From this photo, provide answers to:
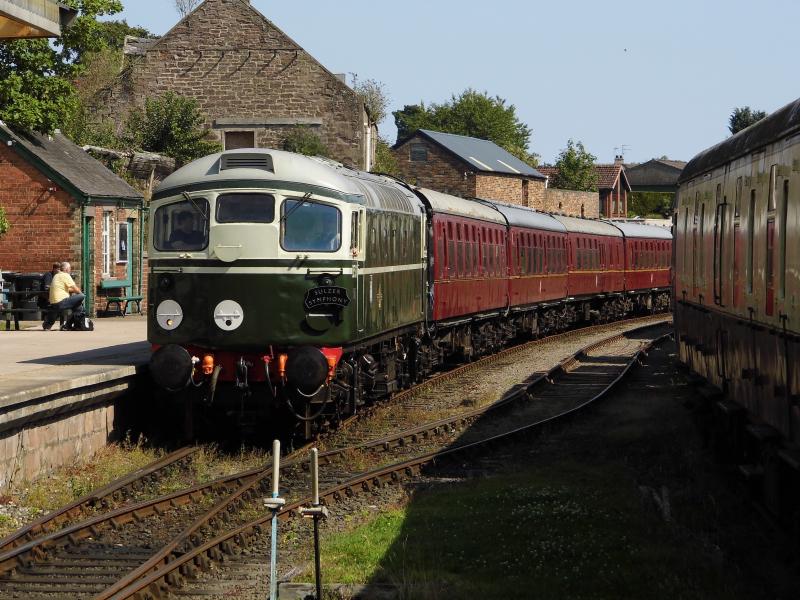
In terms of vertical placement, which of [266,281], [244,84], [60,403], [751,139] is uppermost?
[244,84]

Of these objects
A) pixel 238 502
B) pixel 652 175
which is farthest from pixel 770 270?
pixel 652 175

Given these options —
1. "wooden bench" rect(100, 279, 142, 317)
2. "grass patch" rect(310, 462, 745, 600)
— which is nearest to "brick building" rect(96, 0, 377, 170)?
"wooden bench" rect(100, 279, 142, 317)

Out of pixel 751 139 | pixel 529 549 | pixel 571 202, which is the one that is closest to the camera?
pixel 529 549

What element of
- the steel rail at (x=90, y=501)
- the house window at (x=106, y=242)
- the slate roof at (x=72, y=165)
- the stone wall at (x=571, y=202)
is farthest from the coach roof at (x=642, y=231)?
the steel rail at (x=90, y=501)

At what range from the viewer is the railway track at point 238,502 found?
9.71 metres

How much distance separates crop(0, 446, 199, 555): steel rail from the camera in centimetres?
1068

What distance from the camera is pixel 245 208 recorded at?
Result: 15078mm

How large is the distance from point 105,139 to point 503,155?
137 ft

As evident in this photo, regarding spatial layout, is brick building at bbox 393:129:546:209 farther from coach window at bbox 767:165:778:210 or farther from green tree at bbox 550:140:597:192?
coach window at bbox 767:165:778:210

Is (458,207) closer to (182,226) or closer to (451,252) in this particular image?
(451,252)

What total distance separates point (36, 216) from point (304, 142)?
17.6 metres

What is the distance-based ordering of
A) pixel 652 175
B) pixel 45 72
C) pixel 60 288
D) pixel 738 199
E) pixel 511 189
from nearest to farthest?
pixel 738 199 → pixel 60 288 → pixel 45 72 → pixel 511 189 → pixel 652 175

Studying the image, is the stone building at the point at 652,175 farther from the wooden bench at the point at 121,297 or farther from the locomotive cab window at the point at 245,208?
the locomotive cab window at the point at 245,208

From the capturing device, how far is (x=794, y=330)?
28.4 ft
